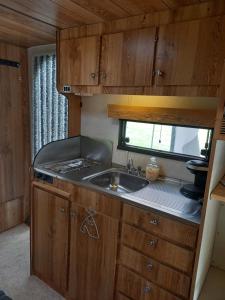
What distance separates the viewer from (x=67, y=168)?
199cm

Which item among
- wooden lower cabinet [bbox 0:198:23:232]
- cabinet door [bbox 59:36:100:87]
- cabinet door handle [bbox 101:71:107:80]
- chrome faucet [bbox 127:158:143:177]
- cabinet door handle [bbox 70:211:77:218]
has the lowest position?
wooden lower cabinet [bbox 0:198:23:232]

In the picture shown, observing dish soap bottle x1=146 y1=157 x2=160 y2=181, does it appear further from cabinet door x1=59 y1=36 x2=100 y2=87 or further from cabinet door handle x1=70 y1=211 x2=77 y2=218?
cabinet door x1=59 y1=36 x2=100 y2=87

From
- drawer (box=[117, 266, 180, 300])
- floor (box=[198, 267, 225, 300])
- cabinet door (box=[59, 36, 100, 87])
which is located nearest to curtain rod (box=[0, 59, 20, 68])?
cabinet door (box=[59, 36, 100, 87])

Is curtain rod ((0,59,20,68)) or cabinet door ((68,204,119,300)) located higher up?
curtain rod ((0,59,20,68))

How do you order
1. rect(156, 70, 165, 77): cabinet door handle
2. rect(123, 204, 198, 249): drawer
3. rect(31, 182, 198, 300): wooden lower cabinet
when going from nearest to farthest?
1. rect(123, 204, 198, 249): drawer
2. rect(31, 182, 198, 300): wooden lower cabinet
3. rect(156, 70, 165, 77): cabinet door handle

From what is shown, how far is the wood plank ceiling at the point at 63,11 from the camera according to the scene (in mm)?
1310

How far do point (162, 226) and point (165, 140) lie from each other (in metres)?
0.78

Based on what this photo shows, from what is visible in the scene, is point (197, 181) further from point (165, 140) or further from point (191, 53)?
point (191, 53)

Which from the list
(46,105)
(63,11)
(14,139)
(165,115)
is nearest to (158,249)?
(165,115)

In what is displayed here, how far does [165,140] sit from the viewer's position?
1.87 m

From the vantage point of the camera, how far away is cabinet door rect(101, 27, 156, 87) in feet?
4.78

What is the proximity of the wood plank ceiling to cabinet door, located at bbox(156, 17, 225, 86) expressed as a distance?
0.45ft

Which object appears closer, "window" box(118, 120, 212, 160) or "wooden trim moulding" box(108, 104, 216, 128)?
"wooden trim moulding" box(108, 104, 216, 128)

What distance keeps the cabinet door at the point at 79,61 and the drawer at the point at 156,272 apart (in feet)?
4.04
